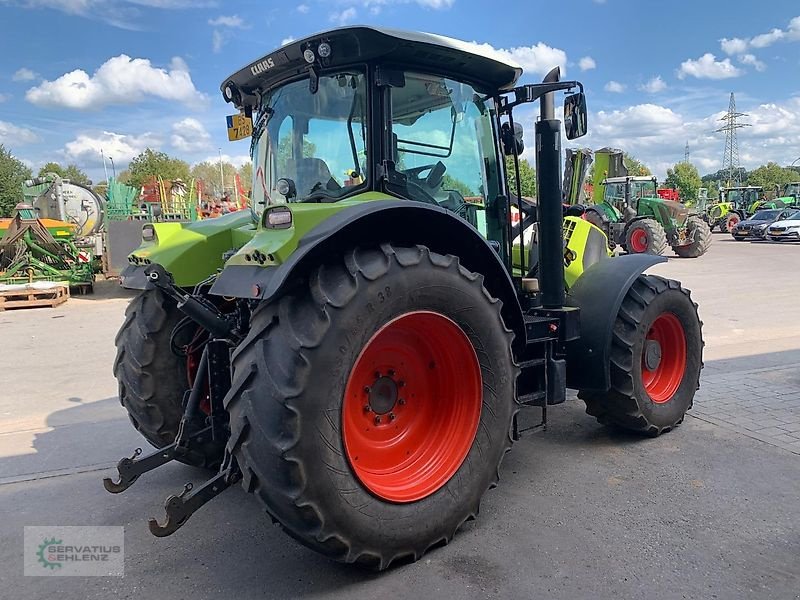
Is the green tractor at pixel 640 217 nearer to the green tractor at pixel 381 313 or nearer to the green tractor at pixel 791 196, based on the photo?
the green tractor at pixel 381 313

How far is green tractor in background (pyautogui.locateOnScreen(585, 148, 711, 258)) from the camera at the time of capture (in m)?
18.9

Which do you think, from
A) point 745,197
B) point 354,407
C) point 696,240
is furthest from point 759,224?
point 354,407

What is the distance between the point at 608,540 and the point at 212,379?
211 centimetres

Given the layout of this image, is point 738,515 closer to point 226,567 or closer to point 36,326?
point 226,567

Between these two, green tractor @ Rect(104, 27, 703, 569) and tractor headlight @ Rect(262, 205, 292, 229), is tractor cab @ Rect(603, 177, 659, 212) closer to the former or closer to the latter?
green tractor @ Rect(104, 27, 703, 569)

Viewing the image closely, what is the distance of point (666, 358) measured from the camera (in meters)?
4.69

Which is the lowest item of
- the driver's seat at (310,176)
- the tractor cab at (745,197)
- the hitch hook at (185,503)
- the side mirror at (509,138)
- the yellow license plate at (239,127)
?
the hitch hook at (185,503)

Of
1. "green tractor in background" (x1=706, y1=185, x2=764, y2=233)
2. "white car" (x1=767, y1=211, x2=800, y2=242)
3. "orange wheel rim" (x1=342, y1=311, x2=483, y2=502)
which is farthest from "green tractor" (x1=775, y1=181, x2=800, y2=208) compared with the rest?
"orange wheel rim" (x1=342, y1=311, x2=483, y2=502)

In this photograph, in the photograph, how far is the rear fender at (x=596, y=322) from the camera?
3.96 m

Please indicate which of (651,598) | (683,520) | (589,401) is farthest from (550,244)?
(651,598)

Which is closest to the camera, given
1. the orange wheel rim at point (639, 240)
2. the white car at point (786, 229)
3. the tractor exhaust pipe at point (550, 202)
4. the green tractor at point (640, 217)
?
the tractor exhaust pipe at point (550, 202)

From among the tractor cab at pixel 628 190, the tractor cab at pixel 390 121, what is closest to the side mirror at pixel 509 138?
the tractor cab at pixel 390 121

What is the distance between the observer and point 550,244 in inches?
156

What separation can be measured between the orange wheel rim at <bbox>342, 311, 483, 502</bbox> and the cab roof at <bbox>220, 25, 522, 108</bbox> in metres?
1.40
